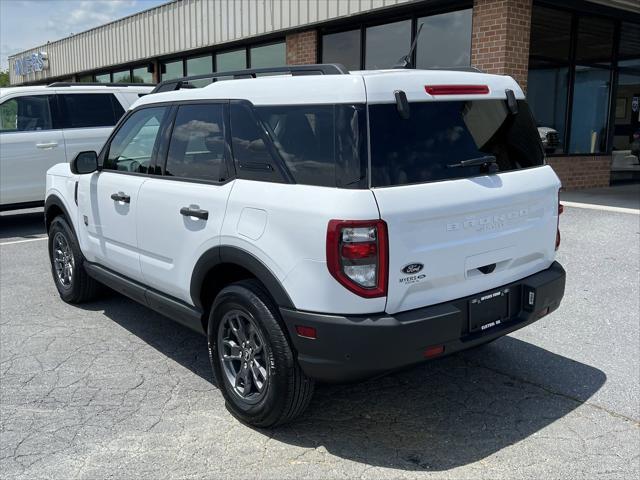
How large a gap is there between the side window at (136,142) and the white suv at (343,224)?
9.0 inches

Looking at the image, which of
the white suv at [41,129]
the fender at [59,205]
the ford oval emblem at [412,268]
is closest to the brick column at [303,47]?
the white suv at [41,129]

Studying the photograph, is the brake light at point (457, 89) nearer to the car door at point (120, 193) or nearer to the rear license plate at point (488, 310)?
the rear license plate at point (488, 310)

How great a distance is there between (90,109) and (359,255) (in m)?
8.22

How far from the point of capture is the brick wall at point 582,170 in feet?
39.4

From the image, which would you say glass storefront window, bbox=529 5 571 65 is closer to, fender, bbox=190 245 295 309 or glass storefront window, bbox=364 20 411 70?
glass storefront window, bbox=364 20 411 70

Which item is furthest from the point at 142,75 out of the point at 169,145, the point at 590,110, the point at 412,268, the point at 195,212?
the point at 412,268

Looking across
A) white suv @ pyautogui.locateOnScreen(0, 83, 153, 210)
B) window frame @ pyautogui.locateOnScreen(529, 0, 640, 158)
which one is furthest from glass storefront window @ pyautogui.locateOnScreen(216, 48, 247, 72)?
window frame @ pyautogui.locateOnScreen(529, 0, 640, 158)

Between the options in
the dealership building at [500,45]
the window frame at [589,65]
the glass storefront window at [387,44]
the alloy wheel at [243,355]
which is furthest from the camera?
the window frame at [589,65]

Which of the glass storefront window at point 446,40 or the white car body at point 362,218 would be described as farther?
the glass storefront window at point 446,40

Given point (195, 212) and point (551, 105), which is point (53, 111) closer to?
point (195, 212)

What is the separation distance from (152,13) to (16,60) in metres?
15.8

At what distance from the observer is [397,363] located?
2926mm

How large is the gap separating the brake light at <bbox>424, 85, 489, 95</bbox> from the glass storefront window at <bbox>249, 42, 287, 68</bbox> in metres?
11.3

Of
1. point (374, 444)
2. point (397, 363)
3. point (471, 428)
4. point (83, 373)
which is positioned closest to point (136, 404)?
point (83, 373)
